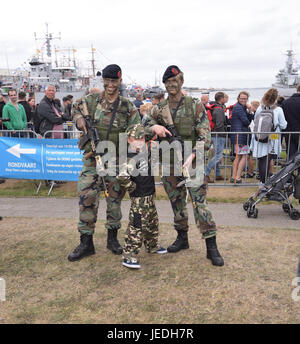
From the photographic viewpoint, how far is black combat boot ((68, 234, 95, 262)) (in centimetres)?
395

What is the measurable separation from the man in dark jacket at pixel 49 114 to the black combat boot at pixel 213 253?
4.99 m

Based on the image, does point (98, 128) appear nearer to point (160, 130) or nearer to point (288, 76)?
point (160, 130)

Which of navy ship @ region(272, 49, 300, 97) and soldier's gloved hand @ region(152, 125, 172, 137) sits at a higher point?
navy ship @ region(272, 49, 300, 97)

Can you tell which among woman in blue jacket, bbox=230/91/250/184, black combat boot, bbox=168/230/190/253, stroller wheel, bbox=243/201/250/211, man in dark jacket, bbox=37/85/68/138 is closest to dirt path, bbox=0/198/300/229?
stroller wheel, bbox=243/201/250/211

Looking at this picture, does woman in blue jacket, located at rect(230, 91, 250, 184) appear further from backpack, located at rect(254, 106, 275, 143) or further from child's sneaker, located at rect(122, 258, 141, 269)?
child's sneaker, located at rect(122, 258, 141, 269)

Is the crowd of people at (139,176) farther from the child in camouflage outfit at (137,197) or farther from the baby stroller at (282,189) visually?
the baby stroller at (282,189)

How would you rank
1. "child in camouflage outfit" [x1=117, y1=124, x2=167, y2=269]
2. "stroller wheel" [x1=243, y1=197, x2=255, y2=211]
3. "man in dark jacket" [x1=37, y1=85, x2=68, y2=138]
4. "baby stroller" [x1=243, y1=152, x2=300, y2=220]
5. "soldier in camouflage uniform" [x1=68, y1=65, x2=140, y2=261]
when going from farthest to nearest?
1. "man in dark jacket" [x1=37, y1=85, x2=68, y2=138]
2. "stroller wheel" [x1=243, y1=197, x2=255, y2=211]
3. "baby stroller" [x1=243, y1=152, x2=300, y2=220]
4. "soldier in camouflage uniform" [x1=68, y1=65, x2=140, y2=261]
5. "child in camouflage outfit" [x1=117, y1=124, x2=167, y2=269]

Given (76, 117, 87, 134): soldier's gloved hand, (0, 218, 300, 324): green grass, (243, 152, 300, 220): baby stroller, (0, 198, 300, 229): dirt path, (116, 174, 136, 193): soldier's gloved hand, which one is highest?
(76, 117, 87, 134): soldier's gloved hand

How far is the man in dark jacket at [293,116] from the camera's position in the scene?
6.93 metres

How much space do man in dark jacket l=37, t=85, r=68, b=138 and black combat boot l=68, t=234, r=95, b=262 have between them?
414 cm

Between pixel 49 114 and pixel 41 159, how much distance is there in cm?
110
